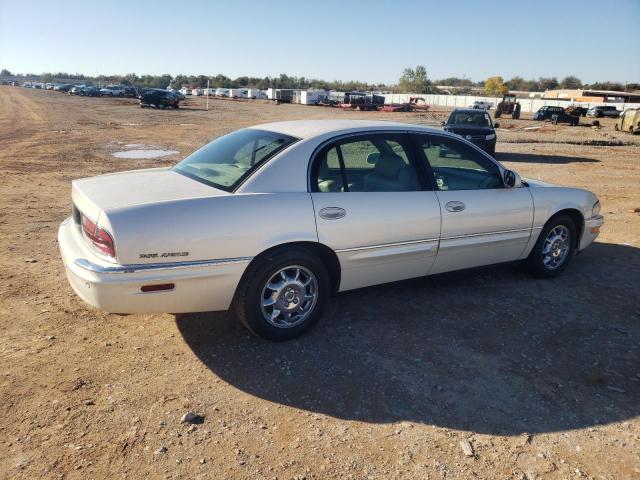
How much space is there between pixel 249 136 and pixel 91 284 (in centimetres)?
186

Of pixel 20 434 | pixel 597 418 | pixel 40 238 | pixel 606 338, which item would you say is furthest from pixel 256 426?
pixel 40 238

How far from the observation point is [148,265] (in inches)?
130

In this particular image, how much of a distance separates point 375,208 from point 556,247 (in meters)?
2.49

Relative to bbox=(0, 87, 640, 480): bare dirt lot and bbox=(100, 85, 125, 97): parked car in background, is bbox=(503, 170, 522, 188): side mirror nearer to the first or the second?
bbox=(0, 87, 640, 480): bare dirt lot

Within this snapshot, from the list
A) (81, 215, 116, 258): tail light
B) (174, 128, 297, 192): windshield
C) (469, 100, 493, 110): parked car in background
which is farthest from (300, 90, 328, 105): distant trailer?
(81, 215, 116, 258): tail light

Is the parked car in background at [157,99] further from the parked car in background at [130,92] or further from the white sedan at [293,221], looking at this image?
Answer: the white sedan at [293,221]

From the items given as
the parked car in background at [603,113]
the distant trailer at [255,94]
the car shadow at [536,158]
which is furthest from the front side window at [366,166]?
the distant trailer at [255,94]

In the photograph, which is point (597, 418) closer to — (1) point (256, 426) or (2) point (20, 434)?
(1) point (256, 426)

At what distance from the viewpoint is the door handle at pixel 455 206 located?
4.49 meters

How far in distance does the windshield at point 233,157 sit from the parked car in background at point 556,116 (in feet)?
131

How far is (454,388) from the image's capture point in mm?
3459

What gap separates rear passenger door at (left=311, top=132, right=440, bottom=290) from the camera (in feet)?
12.9

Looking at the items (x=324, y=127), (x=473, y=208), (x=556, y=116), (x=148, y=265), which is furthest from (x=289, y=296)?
(x=556, y=116)

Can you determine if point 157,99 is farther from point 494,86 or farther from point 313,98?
point 494,86
